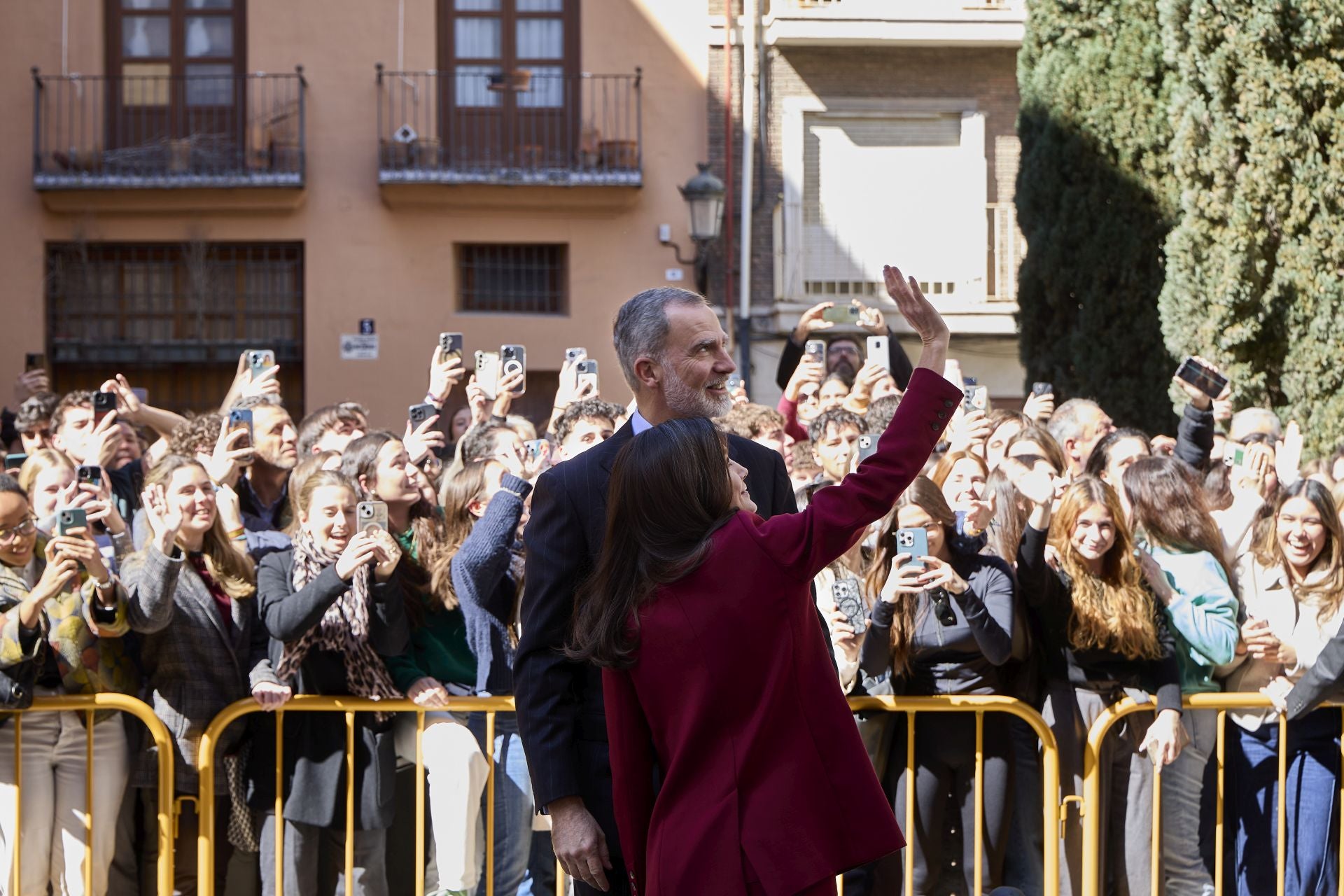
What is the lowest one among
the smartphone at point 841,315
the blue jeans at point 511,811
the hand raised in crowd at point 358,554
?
the blue jeans at point 511,811

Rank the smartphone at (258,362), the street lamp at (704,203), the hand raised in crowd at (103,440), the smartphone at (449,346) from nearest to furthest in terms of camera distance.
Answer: the hand raised in crowd at (103,440), the smartphone at (449,346), the smartphone at (258,362), the street lamp at (704,203)

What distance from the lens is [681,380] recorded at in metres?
3.54

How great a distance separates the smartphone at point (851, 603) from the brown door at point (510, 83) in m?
11.7

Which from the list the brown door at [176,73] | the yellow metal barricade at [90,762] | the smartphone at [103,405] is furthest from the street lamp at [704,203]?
the yellow metal barricade at [90,762]

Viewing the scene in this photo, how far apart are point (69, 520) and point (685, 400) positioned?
2279 millimetres

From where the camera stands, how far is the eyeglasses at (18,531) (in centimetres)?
526

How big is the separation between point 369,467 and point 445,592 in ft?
2.13

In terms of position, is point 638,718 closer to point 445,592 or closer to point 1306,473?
point 445,592

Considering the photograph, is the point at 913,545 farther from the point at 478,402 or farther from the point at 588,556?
the point at 478,402

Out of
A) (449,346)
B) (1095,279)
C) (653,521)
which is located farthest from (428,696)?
(1095,279)

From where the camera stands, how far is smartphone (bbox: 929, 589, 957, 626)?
17.0 feet

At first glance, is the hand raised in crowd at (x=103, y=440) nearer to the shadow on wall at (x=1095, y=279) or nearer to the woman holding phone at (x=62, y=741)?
the woman holding phone at (x=62, y=741)

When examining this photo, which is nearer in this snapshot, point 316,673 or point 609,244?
point 316,673

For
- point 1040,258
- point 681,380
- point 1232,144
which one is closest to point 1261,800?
point 681,380
